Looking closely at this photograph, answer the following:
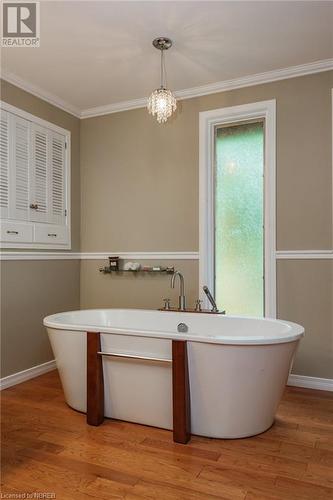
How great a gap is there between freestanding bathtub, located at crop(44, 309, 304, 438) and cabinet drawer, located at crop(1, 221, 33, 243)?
0.91 m

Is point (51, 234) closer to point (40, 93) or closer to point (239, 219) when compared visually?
point (40, 93)

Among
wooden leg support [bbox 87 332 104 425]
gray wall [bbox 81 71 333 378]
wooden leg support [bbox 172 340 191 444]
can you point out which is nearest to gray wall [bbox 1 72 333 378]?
gray wall [bbox 81 71 333 378]

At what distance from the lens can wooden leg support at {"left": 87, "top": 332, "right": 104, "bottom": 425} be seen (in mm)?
2416

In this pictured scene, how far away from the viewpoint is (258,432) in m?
2.25

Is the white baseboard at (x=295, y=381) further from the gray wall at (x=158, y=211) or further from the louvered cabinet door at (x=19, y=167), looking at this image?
the louvered cabinet door at (x=19, y=167)

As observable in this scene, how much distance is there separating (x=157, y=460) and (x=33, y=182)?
2.58 m

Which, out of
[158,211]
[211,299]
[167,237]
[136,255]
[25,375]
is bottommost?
[25,375]

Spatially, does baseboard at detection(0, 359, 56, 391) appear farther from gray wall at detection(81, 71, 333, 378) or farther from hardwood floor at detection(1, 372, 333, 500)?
gray wall at detection(81, 71, 333, 378)

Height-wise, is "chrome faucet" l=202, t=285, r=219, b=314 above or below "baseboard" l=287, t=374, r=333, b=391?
above

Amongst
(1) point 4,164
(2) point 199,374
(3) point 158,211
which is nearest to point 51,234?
(1) point 4,164

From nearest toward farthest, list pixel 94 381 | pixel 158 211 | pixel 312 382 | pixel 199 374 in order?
pixel 199 374
pixel 94 381
pixel 312 382
pixel 158 211

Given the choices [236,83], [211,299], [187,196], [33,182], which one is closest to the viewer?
[211,299]

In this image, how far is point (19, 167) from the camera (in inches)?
129

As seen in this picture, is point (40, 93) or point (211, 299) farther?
point (40, 93)
